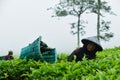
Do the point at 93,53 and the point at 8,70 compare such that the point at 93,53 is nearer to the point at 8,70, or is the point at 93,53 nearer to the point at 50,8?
the point at 8,70

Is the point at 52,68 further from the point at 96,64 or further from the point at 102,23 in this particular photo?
the point at 102,23

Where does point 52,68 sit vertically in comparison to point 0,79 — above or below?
above

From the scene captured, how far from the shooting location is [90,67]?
494 centimetres

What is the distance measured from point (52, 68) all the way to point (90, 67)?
1.52 ft

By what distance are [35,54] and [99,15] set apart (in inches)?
850

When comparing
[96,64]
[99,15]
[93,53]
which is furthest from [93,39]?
[99,15]

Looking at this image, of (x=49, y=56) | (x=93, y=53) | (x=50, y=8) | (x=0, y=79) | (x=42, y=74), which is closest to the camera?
(x=42, y=74)

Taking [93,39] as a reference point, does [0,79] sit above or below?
below

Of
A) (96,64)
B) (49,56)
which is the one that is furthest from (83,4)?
(96,64)

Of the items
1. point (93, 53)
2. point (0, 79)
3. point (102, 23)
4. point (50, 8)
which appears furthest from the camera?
point (50, 8)

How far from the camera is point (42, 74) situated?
4871 millimetres

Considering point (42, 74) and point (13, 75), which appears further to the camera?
point (13, 75)

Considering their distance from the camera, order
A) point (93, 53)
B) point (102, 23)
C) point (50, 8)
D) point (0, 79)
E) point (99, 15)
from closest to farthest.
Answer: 1. point (0, 79)
2. point (93, 53)
3. point (99, 15)
4. point (102, 23)
5. point (50, 8)

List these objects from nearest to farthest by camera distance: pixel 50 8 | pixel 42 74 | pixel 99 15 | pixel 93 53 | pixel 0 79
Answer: pixel 42 74, pixel 0 79, pixel 93 53, pixel 99 15, pixel 50 8
